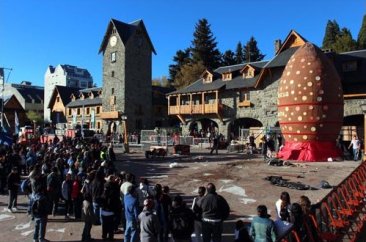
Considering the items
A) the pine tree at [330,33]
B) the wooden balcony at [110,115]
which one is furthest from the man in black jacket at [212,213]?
the pine tree at [330,33]

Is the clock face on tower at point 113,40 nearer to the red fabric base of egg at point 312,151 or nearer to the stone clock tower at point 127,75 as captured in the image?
the stone clock tower at point 127,75

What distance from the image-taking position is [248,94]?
4247cm

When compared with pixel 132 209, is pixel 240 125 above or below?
above

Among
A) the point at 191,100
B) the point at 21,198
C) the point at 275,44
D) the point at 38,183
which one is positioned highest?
the point at 275,44

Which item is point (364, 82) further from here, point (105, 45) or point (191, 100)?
point (105, 45)

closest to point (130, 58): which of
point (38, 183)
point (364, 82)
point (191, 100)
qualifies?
point (191, 100)

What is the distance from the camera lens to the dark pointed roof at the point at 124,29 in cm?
5381

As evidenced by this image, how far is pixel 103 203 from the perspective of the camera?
9.48 m

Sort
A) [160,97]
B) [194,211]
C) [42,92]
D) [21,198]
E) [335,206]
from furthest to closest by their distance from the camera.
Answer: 1. [42,92]
2. [160,97]
3. [21,198]
4. [335,206]
5. [194,211]

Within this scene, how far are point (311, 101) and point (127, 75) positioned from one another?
112ft

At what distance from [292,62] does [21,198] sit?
55.8 feet

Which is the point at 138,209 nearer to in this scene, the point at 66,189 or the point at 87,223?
the point at 87,223

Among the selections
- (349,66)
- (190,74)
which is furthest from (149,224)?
(190,74)

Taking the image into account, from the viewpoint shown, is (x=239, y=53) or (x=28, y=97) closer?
(x=239, y=53)
